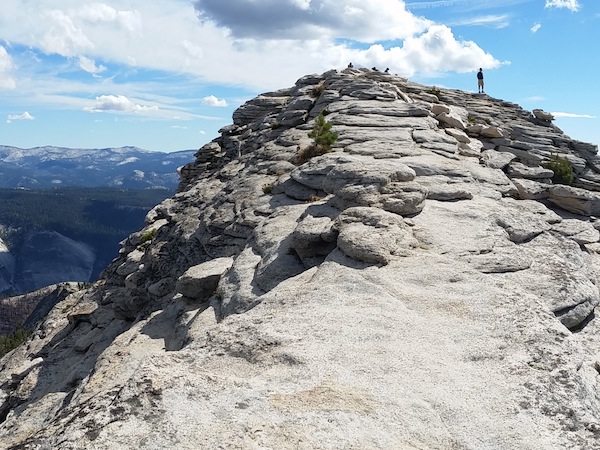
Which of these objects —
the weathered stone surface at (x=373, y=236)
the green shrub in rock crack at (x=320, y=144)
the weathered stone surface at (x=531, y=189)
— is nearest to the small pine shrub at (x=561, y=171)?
the weathered stone surface at (x=531, y=189)

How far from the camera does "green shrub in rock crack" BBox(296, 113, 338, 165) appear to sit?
35.9 metres

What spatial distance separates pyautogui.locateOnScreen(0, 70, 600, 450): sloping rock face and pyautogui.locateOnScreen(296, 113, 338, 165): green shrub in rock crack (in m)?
0.93

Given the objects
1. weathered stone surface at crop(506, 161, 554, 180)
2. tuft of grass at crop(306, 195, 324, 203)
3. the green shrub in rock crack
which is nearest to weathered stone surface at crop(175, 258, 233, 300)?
tuft of grass at crop(306, 195, 324, 203)

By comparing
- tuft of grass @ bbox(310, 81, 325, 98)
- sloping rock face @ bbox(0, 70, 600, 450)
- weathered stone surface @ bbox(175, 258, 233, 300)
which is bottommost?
weathered stone surface @ bbox(175, 258, 233, 300)

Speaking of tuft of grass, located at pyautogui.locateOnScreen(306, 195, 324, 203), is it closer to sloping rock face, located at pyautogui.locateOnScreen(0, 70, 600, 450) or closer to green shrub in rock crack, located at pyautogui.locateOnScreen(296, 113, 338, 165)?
sloping rock face, located at pyautogui.locateOnScreen(0, 70, 600, 450)

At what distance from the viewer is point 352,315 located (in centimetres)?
1432

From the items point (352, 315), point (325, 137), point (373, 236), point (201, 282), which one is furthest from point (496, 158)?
point (352, 315)

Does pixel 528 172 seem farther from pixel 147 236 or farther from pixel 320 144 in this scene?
pixel 147 236

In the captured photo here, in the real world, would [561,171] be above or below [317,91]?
below

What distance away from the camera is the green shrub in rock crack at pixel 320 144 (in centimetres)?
3588

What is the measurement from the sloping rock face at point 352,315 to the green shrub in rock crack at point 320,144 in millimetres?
934

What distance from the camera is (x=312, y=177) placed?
3023cm

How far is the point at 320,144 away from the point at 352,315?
76.9 ft

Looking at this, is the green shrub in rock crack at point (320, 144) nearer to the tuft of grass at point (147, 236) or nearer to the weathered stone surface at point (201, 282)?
the weathered stone surface at point (201, 282)
